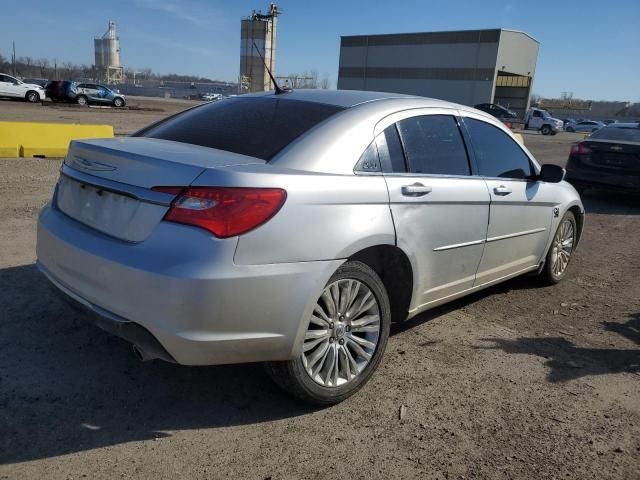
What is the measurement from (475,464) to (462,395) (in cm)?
64

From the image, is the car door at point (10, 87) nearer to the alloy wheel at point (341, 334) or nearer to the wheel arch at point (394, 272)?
the wheel arch at point (394, 272)

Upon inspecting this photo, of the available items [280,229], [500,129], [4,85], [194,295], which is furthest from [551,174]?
[4,85]

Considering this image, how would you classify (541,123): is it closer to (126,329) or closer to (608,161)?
(608,161)

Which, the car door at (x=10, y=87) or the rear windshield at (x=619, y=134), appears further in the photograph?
the car door at (x=10, y=87)

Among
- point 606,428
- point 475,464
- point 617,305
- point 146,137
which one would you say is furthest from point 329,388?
point 617,305

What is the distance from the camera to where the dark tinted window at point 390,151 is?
3.13m

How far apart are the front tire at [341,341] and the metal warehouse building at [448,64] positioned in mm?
60440

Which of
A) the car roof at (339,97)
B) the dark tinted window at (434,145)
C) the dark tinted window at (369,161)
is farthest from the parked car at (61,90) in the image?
the dark tinted window at (369,161)

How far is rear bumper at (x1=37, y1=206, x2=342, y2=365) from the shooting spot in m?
2.36

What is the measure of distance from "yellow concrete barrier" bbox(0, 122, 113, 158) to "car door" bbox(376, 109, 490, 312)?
8.01 meters

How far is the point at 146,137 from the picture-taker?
11.1 feet

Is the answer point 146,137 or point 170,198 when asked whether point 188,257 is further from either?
point 146,137

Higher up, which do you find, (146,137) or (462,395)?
(146,137)

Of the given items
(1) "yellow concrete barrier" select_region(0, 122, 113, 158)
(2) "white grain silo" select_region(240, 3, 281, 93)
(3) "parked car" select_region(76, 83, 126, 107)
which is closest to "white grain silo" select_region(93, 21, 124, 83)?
(2) "white grain silo" select_region(240, 3, 281, 93)
